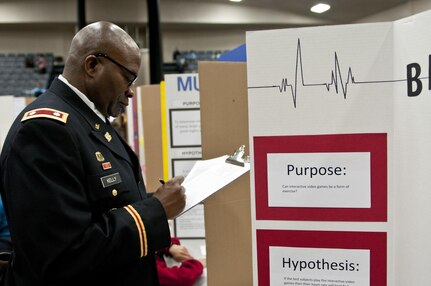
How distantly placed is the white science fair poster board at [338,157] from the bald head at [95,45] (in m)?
0.38

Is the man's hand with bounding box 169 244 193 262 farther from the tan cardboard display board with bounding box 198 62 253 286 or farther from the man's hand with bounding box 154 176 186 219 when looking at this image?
the man's hand with bounding box 154 176 186 219

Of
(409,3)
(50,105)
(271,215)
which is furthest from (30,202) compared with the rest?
(409,3)

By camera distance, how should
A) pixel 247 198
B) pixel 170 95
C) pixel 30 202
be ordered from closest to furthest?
pixel 30 202 < pixel 247 198 < pixel 170 95

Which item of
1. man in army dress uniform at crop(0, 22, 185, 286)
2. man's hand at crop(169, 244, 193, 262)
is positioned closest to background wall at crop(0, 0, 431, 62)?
man's hand at crop(169, 244, 193, 262)

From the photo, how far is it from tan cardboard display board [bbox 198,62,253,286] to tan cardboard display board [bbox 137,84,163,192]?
4.48 feet

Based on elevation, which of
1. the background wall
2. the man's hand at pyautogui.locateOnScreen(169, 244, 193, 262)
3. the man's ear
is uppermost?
the background wall

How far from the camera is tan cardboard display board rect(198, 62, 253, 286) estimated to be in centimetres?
128

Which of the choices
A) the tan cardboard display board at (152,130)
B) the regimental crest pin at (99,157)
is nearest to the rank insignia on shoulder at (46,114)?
the regimental crest pin at (99,157)

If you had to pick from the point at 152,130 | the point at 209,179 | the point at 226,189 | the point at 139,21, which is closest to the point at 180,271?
the point at 226,189

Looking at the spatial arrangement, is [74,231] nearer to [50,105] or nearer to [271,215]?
[50,105]

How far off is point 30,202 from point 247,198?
0.71m

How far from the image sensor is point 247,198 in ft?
4.40

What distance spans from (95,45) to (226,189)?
24.2 inches

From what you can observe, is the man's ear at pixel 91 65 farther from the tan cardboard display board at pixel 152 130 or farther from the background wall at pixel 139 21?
the background wall at pixel 139 21
